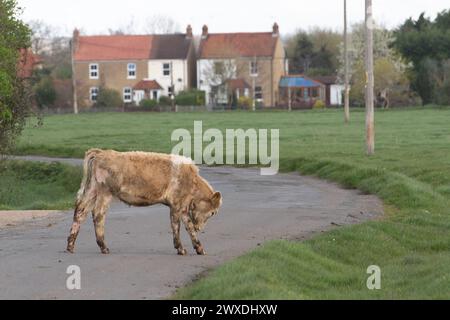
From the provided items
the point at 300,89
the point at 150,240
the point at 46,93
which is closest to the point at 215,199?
the point at 150,240

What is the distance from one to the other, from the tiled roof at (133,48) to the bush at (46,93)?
9.34 m

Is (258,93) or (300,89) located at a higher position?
(300,89)

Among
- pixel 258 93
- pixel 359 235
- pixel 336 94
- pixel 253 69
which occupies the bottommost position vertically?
pixel 359 235

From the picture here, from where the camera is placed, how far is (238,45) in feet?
389

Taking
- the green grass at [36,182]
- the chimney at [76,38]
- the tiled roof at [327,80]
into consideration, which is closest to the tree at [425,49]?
the tiled roof at [327,80]

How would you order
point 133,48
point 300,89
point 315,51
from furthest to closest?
point 315,51 < point 133,48 < point 300,89

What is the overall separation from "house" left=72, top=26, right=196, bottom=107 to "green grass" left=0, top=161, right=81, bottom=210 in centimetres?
7545

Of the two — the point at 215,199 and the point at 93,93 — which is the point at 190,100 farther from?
the point at 215,199

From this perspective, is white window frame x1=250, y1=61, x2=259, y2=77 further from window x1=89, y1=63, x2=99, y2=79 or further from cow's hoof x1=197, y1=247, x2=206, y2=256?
cow's hoof x1=197, y1=247, x2=206, y2=256

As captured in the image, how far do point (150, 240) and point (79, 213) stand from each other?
2.21 m

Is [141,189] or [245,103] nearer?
[141,189]

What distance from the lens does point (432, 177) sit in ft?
101

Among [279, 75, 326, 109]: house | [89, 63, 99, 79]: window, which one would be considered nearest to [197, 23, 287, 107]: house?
[279, 75, 326, 109]: house

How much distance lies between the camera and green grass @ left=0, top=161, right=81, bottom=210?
34469 mm
